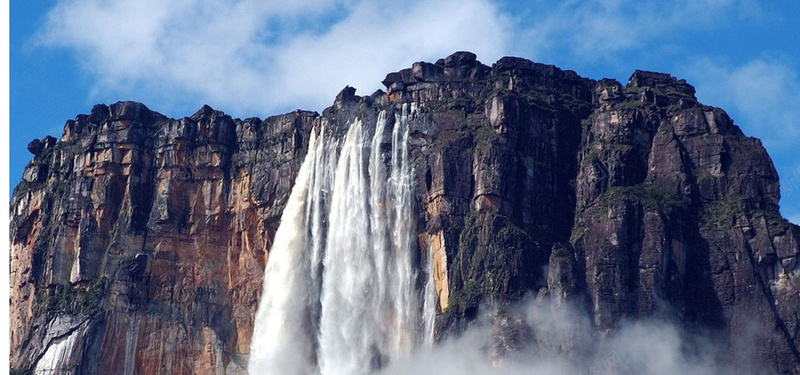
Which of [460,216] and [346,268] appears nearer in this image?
[460,216]

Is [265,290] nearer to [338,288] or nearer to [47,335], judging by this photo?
[338,288]

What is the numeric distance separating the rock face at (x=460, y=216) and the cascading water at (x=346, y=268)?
1708 millimetres

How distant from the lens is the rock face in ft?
327

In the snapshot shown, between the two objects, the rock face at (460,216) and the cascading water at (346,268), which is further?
the cascading water at (346,268)

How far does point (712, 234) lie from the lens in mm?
102875

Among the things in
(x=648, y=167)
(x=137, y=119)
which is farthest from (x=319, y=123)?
(x=648, y=167)

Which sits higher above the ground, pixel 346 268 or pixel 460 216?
pixel 460 216

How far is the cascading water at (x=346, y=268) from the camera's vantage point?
106m

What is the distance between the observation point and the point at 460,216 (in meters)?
105

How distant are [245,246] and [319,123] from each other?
12.3 metres

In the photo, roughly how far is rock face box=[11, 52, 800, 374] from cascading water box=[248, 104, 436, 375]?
5.60 feet

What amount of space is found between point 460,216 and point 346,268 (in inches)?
435

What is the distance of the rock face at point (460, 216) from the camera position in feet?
327

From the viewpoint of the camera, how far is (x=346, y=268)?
110438 mm
